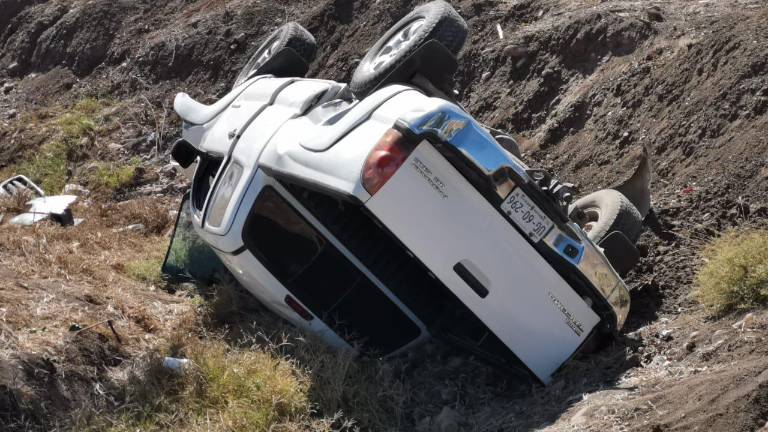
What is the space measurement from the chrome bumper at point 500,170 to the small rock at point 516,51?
4.75m

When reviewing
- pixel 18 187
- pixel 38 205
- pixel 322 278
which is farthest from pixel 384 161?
pixel 18 187

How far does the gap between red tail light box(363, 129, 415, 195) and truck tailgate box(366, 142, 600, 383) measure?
1.4 inches

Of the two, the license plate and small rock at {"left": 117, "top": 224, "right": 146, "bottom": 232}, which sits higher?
the license plate

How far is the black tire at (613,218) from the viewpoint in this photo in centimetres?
684

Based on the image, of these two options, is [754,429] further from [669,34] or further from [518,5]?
[518,5]

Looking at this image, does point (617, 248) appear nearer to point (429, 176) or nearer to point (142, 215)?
point (429, 176)

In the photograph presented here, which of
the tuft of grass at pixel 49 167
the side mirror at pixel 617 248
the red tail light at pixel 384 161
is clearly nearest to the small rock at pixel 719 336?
the side mirror at pixel 617 248

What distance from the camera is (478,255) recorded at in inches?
227

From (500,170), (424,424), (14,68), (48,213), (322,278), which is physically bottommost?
(14,68)

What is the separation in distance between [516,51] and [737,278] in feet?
17.1

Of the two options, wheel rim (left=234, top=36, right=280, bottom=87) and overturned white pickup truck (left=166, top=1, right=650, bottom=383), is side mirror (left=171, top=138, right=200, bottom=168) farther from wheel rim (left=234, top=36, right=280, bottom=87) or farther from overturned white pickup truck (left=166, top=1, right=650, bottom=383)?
wheel rim (left=234, top=36, right=280, bottom=87)

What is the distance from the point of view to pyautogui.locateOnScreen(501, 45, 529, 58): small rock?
10.5 m

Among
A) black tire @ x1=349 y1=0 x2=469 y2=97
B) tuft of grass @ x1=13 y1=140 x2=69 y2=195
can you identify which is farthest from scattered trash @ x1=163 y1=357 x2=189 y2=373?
tuft of grass @ x1=13 y1=140 x2=69 y2=195

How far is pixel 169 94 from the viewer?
46.4 feet
